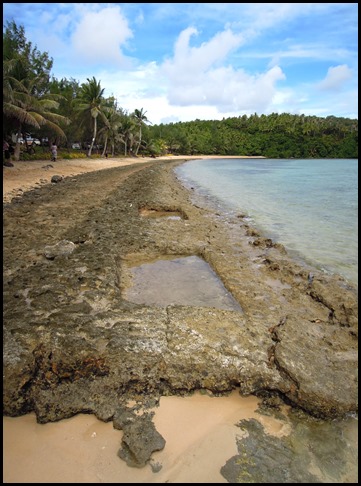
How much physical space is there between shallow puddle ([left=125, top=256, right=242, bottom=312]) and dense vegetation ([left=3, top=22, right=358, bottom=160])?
62.3ft

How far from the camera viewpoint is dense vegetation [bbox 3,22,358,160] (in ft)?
82.0

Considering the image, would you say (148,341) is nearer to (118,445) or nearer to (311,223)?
(118,445)

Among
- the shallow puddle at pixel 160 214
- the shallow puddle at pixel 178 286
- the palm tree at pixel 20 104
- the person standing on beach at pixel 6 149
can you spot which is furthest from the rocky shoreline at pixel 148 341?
the person standing on beach at pixel 6 149

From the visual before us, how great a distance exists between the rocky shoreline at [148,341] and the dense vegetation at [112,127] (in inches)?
767

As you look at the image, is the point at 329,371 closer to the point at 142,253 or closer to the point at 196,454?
the point at 196,454

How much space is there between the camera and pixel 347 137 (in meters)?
111

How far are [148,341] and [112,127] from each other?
1774 inches

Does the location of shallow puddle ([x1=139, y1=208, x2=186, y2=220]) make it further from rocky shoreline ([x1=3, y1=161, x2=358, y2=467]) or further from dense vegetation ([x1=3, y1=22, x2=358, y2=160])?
dense vegetation ([x1=3, y1=22, x2=358, y2=160])

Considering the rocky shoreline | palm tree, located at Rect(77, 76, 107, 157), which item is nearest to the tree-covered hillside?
palm tree, located at Rect(77, 76, 107, 157)

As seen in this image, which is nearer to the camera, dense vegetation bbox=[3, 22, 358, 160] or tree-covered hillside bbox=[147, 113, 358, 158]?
dense vegetation bbox=[3, 22, 358, 160]

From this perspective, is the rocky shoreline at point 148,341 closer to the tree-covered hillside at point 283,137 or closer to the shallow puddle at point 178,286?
the shallow puddle at point 178,286

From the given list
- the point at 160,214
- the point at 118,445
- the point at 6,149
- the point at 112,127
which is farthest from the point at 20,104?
the point at 118,445

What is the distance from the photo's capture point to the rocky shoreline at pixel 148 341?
11.2ft

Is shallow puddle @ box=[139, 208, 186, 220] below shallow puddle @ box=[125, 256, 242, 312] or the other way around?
the other way around
